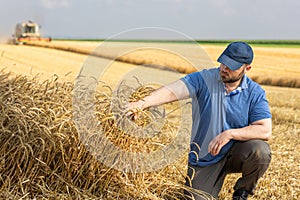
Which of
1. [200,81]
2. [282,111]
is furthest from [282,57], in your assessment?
[200,81]

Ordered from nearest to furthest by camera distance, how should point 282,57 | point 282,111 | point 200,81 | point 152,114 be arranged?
point 152,114 < point 200,81 < point 282,111 < point 282,57

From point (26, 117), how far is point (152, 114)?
100 centimetres

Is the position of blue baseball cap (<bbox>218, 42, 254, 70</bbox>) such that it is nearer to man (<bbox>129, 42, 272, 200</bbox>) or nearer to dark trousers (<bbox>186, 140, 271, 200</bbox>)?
man (<bbox>129, 42, 272, 200</bbox>)

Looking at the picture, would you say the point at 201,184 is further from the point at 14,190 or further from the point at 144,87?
the point at 14,190

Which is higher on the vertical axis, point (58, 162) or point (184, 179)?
point (58, 162)

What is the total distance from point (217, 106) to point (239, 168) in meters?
0.58

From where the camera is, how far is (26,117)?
390 centimetres

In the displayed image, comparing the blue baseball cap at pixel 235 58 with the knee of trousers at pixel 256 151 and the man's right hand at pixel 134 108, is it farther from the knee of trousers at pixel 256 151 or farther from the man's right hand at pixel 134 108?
the man's right hand at pixel 134 108

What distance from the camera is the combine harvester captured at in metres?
36.5

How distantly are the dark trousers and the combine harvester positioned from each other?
3333 cm

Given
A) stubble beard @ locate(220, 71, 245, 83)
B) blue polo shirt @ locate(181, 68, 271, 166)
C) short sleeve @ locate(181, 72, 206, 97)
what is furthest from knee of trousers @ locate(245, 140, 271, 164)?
short sleeve @ locate(181, 72, 206, 97)

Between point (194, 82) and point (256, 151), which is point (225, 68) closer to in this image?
point (194, 82)

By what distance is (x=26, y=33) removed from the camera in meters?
37.2

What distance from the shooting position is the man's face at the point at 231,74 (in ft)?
13.9
